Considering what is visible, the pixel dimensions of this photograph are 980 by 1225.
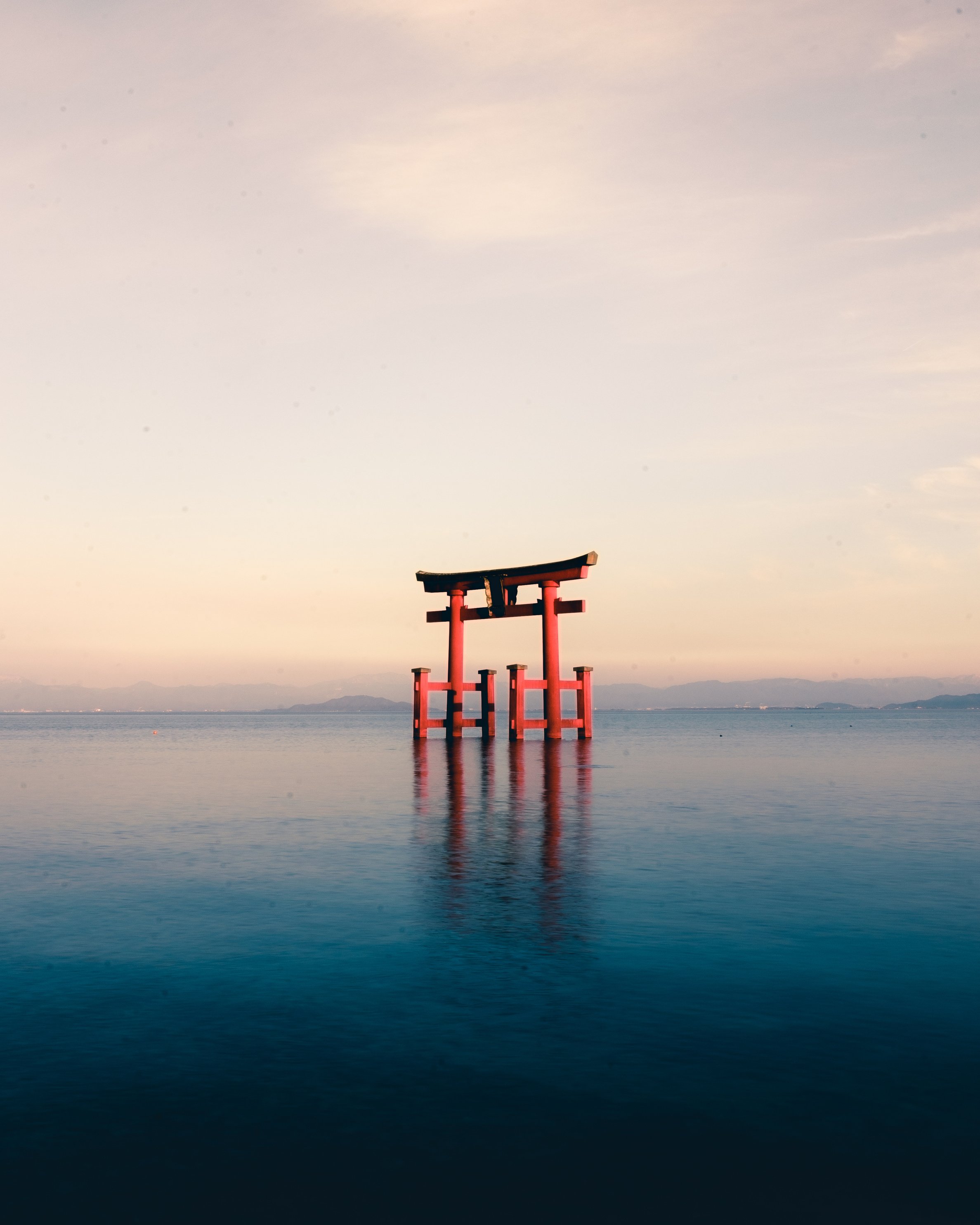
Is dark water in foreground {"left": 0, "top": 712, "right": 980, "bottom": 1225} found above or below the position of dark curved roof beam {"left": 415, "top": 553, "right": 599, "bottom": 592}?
below

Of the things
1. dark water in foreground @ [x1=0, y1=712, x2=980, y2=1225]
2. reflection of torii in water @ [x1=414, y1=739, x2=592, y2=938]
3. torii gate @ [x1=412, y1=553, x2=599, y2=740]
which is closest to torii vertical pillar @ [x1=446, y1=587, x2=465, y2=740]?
torii gate @ [x1=412, y1=553, x2=599, y2=740]

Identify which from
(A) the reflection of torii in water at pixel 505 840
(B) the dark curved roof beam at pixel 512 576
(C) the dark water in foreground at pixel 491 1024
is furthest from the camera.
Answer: (B) the dark curved roof beam at pixel 512 576

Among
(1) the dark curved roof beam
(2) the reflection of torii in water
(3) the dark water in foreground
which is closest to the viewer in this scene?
(3) the dark water in foreground

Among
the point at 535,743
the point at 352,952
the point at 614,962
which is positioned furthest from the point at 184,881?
the point at 535,743

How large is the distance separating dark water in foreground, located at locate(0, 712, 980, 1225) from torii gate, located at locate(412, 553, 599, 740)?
1846cm

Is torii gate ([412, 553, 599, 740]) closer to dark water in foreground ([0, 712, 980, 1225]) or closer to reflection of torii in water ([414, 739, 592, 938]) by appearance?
reflection of torii in water ([414, 739, 592, 938])

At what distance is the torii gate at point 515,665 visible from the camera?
35219mm

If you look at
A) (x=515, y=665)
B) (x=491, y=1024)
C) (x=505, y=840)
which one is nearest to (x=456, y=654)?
(x=515, y=665)

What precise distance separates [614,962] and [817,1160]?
3693 millimetres

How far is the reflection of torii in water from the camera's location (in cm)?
1041

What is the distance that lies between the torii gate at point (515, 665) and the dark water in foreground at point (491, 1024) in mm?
18460

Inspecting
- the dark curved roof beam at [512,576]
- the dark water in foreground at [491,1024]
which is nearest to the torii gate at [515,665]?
the dark curved roof beam at [512,576]

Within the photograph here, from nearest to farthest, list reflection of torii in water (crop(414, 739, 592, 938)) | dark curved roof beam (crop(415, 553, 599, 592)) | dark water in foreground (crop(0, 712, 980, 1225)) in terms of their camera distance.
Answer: dark water in foreground (crop(0, 712, 980, 1225)) → reflection of torii in water (crop(414, 739, 592, 938)) → dark curved roof beam (crop(415, 553, 599, 592))

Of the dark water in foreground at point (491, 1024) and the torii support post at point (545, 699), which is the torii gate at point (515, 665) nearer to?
the torii support post at point (545, 699)
